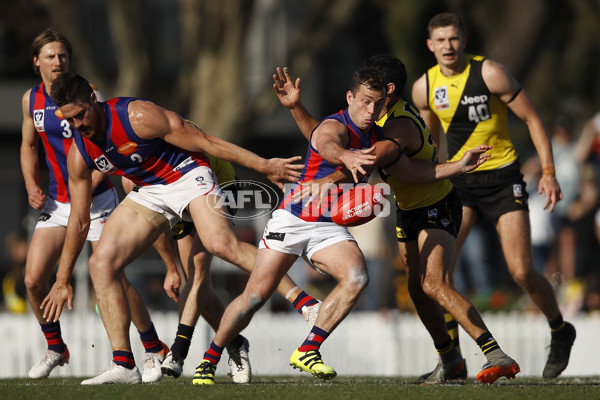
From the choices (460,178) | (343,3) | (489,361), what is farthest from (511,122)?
(489,361)

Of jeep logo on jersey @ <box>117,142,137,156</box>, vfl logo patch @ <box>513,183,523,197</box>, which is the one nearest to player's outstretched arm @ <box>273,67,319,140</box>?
jeep logo on jersey @ <box>117,142,137,156</box>

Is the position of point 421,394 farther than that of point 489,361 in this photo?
No

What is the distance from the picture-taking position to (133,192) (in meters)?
7.61

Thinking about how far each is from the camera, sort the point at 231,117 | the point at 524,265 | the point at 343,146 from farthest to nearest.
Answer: the point at 231,117, the point at 524,265, the point at 343,146

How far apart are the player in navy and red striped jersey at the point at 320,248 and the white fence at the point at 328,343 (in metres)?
5.34

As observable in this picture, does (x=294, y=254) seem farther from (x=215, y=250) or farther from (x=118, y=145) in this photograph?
(x=118, y=145)

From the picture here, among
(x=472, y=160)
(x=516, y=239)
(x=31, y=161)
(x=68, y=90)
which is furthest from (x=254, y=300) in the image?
(x=31, y=161)

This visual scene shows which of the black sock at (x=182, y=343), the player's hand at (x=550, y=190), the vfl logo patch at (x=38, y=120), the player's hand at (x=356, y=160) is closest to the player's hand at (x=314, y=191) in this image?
the player's hand at (x=356, y=160)

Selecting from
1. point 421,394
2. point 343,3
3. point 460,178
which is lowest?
point 421,394

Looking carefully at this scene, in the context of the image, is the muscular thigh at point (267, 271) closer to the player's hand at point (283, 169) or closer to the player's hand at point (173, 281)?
the player's hand at point (283, 169)

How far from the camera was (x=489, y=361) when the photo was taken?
7227 mm

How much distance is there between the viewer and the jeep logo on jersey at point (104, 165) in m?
7.38

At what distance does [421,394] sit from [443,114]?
9.31 feet

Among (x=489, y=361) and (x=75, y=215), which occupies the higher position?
(x=75, y=215)
